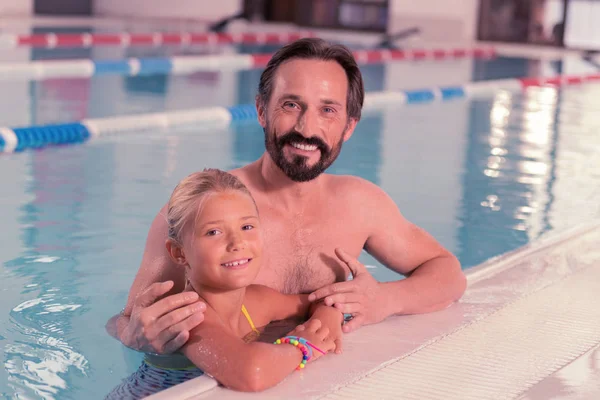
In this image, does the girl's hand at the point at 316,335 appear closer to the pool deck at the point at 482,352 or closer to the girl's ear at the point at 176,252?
the pool deck at the point at 482,352

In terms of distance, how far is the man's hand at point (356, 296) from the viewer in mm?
2652

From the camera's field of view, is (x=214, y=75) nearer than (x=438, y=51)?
Yes

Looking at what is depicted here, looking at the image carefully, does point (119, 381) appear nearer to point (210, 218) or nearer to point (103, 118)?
point (210, 218)

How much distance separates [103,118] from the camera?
752 centimetres

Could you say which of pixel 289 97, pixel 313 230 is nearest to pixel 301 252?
pixel 313 230

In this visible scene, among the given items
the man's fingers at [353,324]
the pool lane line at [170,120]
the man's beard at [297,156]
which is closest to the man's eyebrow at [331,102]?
the man's beard at [297,156]

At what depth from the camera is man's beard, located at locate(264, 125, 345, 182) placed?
8.55ft

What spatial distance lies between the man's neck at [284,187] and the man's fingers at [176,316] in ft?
1.98

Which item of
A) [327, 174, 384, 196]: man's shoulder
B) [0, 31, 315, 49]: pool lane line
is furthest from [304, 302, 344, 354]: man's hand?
[0, 31, 315, 49]: pool lane line

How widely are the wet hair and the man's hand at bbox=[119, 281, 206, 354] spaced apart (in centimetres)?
66

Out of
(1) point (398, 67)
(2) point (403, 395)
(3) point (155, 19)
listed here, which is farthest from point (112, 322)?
(3) point (155, 19)

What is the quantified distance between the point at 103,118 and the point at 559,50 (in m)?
13.7

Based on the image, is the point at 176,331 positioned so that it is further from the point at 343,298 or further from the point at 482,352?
the point at 482,352

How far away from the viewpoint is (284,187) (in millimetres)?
2820
